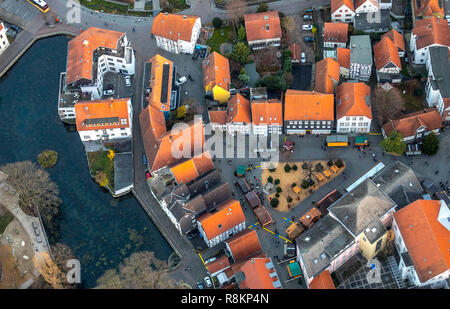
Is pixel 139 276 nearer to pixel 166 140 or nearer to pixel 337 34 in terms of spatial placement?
pixel 166 140

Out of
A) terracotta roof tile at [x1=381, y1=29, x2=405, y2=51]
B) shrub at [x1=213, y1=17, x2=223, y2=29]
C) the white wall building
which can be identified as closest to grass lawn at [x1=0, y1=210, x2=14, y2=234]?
the white wall building

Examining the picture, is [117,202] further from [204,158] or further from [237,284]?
[237,284]

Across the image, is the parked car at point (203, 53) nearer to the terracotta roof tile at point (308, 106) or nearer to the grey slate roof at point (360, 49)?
the terracotta roof tile at point (308, 106)

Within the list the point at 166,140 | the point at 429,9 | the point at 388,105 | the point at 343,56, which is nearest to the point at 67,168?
the point at 166,140

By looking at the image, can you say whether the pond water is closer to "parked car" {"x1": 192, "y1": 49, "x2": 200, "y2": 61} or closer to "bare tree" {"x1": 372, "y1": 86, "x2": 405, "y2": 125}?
"parked car" {"x1": 192, "y1": 49, "x2": 200, "y2": 61}

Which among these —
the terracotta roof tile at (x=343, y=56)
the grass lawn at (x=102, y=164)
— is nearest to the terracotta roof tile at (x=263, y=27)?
the terracotta roof tile at (x=343, y=56)
